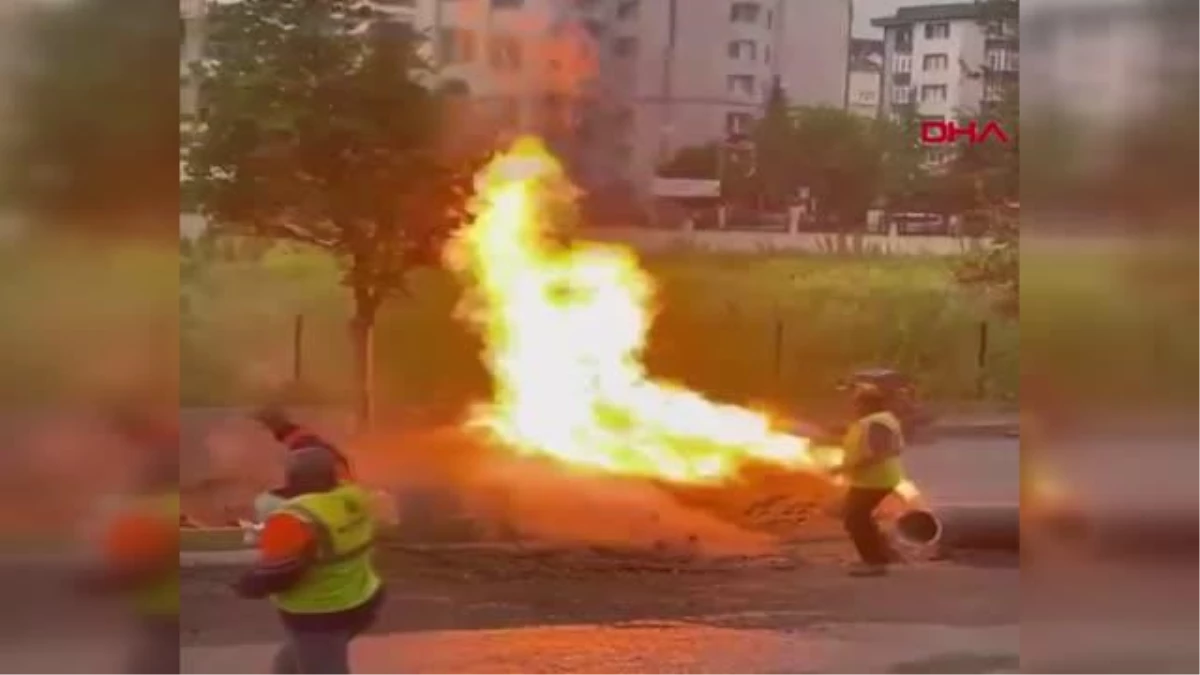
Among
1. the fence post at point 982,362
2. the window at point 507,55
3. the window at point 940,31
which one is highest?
the window at point 940,31

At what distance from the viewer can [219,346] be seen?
130 inches

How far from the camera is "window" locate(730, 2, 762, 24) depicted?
343 cm

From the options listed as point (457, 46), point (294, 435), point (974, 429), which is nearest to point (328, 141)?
point (457, 46)

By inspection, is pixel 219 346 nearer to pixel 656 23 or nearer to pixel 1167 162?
pixel 656 23

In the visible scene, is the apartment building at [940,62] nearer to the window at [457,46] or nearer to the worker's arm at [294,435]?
the window at [457,46]

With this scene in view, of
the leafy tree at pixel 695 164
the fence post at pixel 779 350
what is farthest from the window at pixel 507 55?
the fence post at pixel 779 350

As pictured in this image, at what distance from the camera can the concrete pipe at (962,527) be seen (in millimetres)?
3551

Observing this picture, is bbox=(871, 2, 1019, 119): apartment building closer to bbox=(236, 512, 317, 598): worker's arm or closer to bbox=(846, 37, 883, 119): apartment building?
bbox=(846, 37, 883, 119): apartment building

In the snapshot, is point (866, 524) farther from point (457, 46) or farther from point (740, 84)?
point (457, 46)

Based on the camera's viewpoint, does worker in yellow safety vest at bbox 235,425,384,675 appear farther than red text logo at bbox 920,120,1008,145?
No

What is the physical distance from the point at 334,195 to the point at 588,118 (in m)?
0.52

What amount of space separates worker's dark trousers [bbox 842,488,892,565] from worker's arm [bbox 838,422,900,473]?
0.18 feet

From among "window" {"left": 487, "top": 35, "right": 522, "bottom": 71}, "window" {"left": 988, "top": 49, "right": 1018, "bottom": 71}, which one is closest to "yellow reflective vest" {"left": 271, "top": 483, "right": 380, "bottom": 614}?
"window" {"left": 487, "top": 35, "right": 522, "bottom": 71}

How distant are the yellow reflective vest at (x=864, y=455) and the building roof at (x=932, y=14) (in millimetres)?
804
